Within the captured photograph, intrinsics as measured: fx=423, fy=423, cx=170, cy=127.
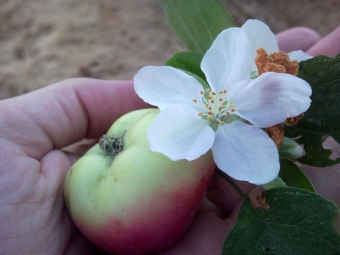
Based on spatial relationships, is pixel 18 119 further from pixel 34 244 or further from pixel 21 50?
pixel 21 50

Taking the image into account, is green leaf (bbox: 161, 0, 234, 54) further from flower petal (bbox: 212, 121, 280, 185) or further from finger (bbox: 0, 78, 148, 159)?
flower petal (bbox: 212, 121, 280, 185)

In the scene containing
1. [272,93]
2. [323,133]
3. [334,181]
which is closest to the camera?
[272,93]

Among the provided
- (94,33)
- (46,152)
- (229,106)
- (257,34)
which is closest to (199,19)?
(257,34)

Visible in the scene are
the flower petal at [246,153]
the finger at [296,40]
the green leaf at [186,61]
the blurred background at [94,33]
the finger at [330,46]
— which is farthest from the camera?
the blurred background at [94,33]

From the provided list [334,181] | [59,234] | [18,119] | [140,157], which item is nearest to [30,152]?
[18,119]

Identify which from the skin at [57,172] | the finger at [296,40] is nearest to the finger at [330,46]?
the skin at [57,172]

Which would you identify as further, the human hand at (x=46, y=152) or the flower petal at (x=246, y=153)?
the human hand at (x=46, y=152)

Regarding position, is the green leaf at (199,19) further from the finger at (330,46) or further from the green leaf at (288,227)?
the green leaf at (288,227)

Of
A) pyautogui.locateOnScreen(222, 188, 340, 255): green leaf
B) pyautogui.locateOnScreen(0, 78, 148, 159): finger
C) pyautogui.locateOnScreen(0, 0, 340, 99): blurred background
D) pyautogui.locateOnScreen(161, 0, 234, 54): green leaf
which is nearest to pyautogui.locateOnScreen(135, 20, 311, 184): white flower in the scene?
pyautogui.locateOnScreen(222, 188, 340, 255): green leaf
